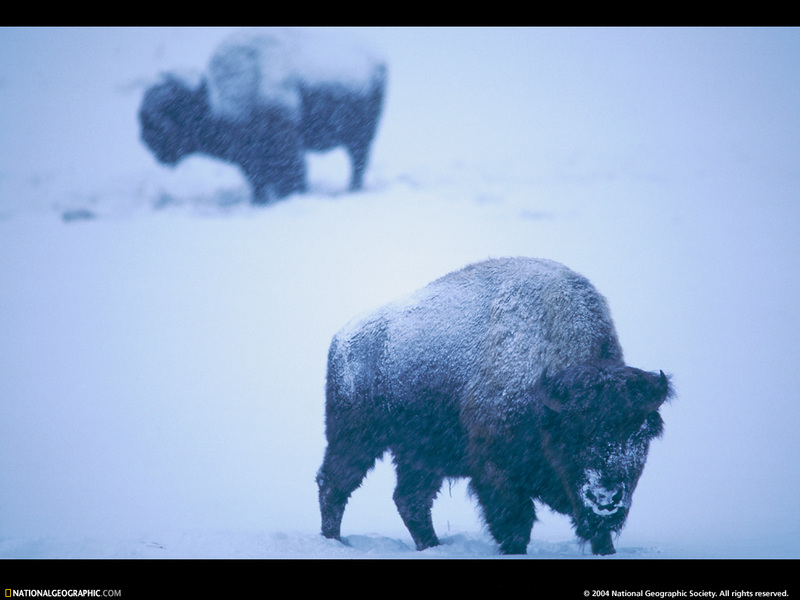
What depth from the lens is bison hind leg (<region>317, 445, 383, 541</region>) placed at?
3027 millimetres

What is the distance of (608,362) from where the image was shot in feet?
8.41

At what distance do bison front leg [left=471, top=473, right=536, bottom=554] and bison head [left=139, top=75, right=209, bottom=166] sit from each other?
80.3 inches

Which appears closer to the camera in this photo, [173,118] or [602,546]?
[602,546]

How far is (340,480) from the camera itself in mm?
3033

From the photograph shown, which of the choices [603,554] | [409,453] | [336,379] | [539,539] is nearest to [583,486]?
[603,554]

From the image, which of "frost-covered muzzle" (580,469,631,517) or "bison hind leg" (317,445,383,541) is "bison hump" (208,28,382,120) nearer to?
"bison hind leg" (317,445,383,541)

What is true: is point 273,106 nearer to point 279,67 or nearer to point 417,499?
point 279,67

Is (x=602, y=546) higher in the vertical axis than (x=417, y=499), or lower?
higher

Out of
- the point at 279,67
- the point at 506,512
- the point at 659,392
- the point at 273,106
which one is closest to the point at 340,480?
the point at 506,512

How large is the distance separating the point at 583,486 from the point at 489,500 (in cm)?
44

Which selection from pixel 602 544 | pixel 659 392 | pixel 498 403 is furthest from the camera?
pixel 498 403

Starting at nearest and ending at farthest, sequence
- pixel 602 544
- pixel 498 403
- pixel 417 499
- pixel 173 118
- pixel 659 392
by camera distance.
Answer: pixel 659 392 < pixel 602 544 < pixel 498 403 < pixel 417 499 < pixel 173 118

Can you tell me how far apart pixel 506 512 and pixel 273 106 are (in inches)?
82.8
